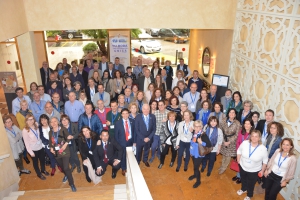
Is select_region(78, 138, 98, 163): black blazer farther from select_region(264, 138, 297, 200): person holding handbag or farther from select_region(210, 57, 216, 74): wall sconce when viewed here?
select_region(210, 57, 216, 74): wall sconce

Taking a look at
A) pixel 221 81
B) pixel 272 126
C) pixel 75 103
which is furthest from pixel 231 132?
pixel 75 103

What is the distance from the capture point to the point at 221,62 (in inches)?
350

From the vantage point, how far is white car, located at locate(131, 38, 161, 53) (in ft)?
42.7

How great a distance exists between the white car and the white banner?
106 cm

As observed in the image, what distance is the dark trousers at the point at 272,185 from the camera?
4463mm

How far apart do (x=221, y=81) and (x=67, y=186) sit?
5522 mm

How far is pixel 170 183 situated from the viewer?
557 cm

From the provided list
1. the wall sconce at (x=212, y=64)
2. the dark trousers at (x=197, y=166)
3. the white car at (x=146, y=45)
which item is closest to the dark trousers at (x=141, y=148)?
the dark trousers at (x=197, y=166)

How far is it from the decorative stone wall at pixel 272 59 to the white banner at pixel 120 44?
5.69 metres

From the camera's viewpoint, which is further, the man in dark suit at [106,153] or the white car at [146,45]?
the white car at [146,45]

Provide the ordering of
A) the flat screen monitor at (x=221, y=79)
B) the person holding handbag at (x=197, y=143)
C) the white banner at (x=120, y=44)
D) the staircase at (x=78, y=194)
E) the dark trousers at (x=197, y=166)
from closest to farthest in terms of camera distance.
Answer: the staircase at (x=78, y=194) < the person holding handbag at (x=197, y=143) < the dark trousers at (x=197, y=166) < the flat screen monitor at (x=221, y=79) < the white banner at (x=120, y=44)

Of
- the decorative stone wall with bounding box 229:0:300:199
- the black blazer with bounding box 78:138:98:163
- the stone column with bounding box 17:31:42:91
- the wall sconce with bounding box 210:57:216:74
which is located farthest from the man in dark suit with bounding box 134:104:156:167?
the wall sconce with bounding box 210:57:216:74

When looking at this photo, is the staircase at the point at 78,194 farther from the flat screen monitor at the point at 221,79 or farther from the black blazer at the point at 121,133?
the flat screen monitor at the point at 221,79

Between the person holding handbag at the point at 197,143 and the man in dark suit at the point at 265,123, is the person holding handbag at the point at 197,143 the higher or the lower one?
the lower one
